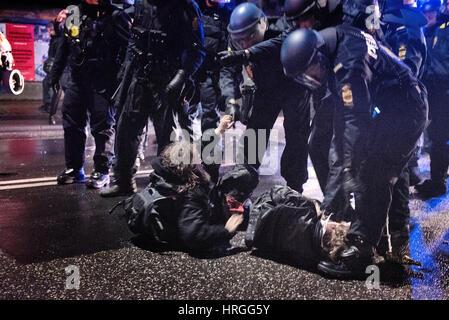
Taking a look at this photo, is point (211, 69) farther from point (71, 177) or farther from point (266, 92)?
point (71, 177)

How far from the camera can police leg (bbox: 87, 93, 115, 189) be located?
508 cm

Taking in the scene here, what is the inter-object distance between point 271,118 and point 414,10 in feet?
6.24

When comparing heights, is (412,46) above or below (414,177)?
above

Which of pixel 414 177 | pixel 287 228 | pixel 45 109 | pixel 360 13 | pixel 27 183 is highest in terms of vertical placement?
pixel 360 13

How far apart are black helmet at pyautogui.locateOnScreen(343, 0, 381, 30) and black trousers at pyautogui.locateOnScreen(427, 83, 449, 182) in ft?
7.77

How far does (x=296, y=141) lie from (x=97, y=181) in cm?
236

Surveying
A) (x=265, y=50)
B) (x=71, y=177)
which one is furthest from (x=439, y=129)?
(x=71, y=177)

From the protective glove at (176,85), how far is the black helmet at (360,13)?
5.58 ft

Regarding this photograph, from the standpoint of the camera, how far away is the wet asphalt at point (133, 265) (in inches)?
105

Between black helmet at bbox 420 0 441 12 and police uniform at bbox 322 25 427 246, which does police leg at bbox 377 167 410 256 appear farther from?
black helmet at bbox 420 0 441 12

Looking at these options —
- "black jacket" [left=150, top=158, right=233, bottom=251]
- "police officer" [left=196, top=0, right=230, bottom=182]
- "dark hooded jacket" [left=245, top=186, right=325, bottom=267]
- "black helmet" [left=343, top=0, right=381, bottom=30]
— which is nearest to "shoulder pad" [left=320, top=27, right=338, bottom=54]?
"black helmet" [left=343, top=0, right=381, bottom=30]

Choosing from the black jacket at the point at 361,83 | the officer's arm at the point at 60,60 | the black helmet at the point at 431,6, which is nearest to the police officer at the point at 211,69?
the officer's arm at the point at 60,60

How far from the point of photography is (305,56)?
2.79 metres

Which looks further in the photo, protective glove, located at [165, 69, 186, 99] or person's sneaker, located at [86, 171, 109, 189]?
person's sneaker, located at [86, 171, 109, 189]
